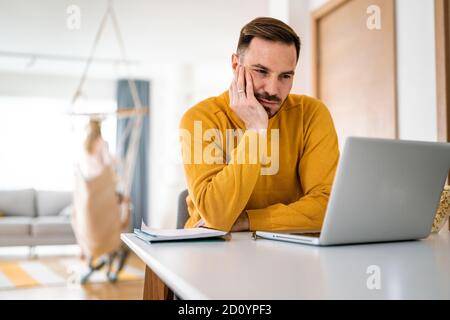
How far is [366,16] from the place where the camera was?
2.72 m

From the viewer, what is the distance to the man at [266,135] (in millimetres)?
1327

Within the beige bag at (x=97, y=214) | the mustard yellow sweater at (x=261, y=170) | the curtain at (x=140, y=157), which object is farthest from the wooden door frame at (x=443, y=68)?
the curtain at (x=140, y=157)

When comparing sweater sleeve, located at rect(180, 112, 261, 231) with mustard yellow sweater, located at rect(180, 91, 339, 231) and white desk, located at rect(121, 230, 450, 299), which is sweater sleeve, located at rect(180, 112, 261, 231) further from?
white desk, located at rect(121, 230, 450, 299)

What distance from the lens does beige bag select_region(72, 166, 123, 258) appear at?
4352 mm

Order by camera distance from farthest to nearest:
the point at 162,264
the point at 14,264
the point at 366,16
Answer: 1. the point at 14,264
2. the point at 366,16
3. the point at 162,264

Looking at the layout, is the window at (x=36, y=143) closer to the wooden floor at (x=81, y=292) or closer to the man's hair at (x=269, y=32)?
the wooden floor at (x=81, y=292)

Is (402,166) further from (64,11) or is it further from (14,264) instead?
(14,264)

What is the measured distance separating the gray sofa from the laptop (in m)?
4.50

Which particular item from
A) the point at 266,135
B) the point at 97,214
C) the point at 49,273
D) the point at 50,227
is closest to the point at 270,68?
the point at 266,135

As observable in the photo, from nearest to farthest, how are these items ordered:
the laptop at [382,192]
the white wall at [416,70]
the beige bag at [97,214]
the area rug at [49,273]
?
1. the laptop at [382,192]
2. the white wall at [416,70]
3. the area rug at [49,273]
4. the beige bag at [97,214]

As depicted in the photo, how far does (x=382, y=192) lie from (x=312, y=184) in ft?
1.45

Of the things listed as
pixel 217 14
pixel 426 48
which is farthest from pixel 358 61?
pixel 217 14

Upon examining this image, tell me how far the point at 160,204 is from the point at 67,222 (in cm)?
173

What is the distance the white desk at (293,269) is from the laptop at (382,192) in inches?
1.4
